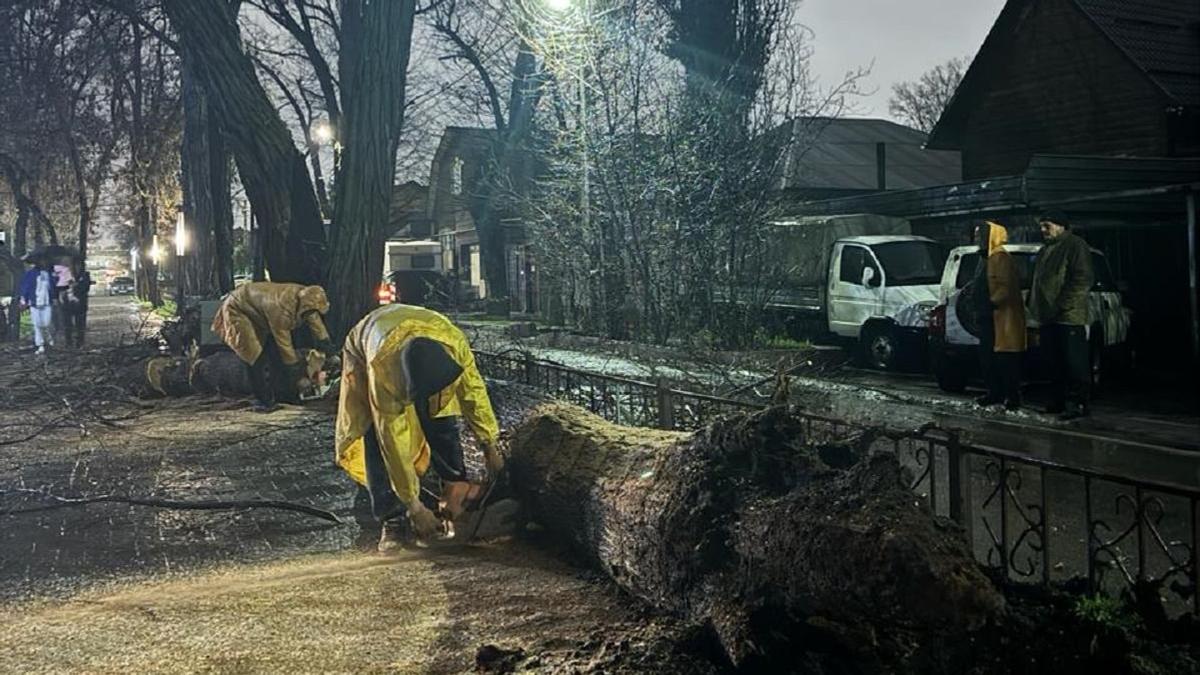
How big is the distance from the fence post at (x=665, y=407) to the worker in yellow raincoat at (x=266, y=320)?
616 cm

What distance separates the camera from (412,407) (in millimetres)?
5938

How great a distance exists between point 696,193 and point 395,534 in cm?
954

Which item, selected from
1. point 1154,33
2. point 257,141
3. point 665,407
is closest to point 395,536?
point 665,407

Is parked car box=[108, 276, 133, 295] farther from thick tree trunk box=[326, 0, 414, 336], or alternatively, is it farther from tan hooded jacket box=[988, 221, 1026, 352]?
tan hooded jacket box=[988, 221, 1026, 352]

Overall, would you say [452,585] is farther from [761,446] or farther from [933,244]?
[933,244]

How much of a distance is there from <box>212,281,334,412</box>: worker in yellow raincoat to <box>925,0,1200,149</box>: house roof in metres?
16.1

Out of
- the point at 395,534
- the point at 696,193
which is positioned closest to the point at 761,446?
the point at 395,534

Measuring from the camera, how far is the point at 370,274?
13.8m

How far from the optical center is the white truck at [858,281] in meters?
15.0

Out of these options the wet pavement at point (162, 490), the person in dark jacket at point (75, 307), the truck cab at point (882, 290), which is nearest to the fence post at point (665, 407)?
the wet pavement at point (162, 490)

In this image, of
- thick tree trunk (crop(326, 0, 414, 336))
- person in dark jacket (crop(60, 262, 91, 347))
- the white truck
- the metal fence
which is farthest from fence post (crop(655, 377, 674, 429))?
person in dark jacket (crop(60, 262, 91, 347))

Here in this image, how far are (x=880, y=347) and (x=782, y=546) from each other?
12153mm

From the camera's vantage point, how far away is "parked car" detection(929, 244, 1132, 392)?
1151cm

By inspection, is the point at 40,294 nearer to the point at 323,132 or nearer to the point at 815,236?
the point at 815,236
